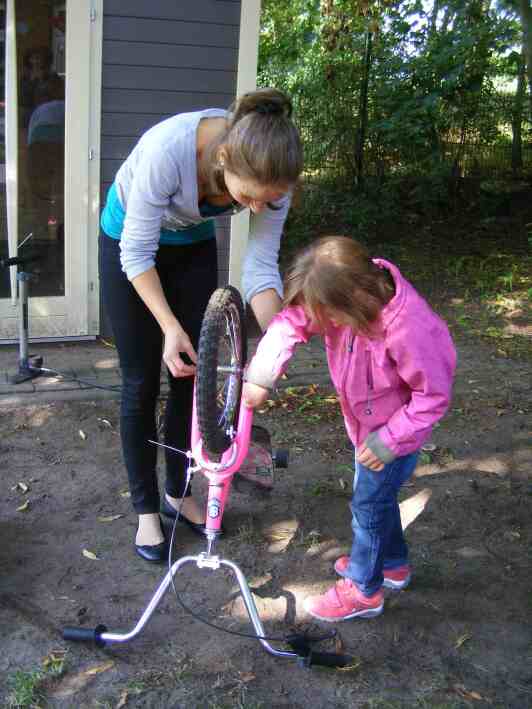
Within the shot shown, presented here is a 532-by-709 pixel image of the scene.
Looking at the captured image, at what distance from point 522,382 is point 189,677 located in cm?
335

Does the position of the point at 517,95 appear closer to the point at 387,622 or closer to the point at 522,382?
the point at 522,382

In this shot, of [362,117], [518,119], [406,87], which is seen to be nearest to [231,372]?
[406,87]

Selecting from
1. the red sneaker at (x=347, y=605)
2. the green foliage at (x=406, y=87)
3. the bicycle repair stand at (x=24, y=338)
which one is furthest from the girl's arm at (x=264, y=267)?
the green foliage at (x=406, y=87)

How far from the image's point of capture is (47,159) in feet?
16.8

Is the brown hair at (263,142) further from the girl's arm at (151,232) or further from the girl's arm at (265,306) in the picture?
the girl's arm at (265,306)

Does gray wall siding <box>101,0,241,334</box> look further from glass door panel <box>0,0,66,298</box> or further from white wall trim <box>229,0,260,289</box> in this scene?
glass door panel <box>0,0,66,298</box>

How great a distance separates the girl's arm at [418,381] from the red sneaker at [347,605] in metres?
0.65

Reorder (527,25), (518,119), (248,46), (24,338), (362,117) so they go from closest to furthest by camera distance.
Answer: (24,338)
(248,46)
(527,25)
(362,117)
(518,119)

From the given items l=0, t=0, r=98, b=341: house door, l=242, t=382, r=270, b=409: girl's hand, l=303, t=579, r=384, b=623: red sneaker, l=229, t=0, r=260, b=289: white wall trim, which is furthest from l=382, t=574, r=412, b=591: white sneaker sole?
l=229, t=0, r=260, b=289: white wall trim

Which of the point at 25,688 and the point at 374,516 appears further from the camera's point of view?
the point at 374,516

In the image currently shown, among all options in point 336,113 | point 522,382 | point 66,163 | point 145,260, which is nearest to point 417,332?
point 145,260

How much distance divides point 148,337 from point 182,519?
35.1 inches

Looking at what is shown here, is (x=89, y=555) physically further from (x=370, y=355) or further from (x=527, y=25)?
(x=527, y=25)

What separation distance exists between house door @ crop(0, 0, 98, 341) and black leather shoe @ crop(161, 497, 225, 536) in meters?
1.94
